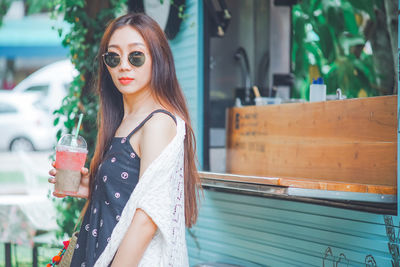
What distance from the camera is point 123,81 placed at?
6.87 feet

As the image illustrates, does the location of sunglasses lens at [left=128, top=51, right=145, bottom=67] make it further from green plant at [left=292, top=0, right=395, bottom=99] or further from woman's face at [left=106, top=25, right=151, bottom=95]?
green plant at [left=292, top=0, right=395, bottom=99]

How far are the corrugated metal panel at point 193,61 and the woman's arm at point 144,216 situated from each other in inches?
80.8

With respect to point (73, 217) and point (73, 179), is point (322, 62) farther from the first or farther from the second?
point (73, 179)

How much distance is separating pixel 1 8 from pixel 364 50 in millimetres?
4143

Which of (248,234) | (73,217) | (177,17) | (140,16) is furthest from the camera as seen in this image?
(73,217)

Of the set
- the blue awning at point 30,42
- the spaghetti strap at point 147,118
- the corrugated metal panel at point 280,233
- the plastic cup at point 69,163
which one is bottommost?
the corrugated metal panel at point 280,233

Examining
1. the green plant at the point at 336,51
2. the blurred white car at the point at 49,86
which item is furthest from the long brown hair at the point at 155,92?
the blurred white car at the point at 49,86

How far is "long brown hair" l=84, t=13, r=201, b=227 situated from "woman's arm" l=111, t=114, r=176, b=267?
0.46ft

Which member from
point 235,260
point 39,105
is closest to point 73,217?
point 235,260

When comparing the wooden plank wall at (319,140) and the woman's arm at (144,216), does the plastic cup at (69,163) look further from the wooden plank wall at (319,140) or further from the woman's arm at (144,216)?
the wooden plank wall at (319,140)

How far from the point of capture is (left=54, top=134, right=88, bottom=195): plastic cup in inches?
84.0

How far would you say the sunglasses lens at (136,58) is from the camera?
207 centimetres

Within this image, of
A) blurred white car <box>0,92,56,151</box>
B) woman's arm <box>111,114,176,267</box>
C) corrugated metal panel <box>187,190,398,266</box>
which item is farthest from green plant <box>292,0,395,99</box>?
blurred white car <box>0,92,56,151</box>

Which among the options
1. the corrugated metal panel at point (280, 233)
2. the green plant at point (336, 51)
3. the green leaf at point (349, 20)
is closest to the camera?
the corrugated metal panel at point (280, 233)
